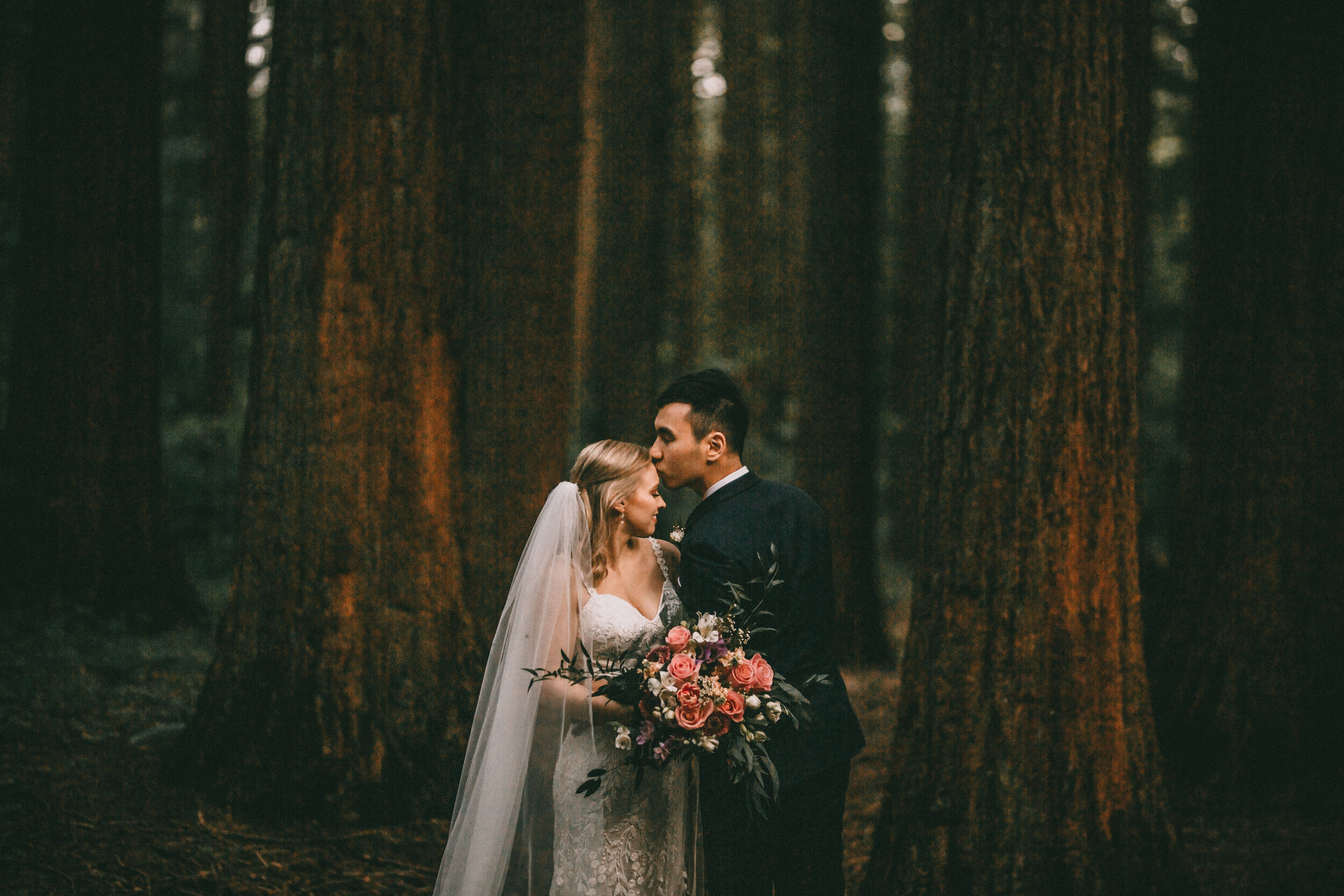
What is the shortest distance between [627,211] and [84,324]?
6.54 meters

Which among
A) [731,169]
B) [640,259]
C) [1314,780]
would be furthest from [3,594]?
[731,169]

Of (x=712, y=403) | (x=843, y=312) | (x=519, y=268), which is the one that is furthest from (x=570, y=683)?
(x=843, y=312)

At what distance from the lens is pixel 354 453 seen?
566cm

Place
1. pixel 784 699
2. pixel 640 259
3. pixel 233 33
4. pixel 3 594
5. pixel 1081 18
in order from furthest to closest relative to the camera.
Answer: pixel 233 33, pixel 640 259, pixel 3 594, pixel 1081 18, pixel 784 699

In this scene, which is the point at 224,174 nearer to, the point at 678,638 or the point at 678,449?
the point at 678,449

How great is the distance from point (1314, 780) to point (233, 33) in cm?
1540

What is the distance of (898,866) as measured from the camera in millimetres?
4465

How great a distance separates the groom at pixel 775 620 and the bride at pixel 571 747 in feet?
0.75

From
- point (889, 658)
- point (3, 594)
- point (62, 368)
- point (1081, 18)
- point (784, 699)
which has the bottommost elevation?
point (889, 658)

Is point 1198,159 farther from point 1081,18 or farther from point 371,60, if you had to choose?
point 371,60

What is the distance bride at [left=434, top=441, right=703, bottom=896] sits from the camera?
373 centimetres

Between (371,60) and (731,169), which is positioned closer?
(371,60)

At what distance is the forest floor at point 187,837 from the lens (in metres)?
4.91

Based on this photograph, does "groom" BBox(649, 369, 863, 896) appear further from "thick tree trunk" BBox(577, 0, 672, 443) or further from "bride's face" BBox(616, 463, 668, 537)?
"thick tree trunk" BBox(577, 0, 672, 443)
